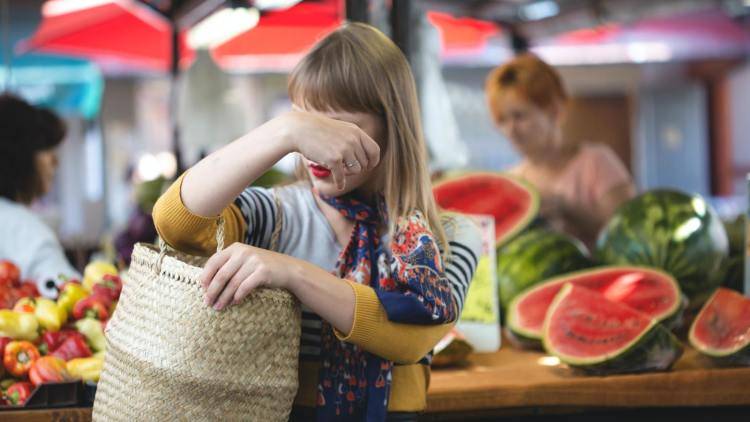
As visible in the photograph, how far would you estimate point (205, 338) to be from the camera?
1.28 meters

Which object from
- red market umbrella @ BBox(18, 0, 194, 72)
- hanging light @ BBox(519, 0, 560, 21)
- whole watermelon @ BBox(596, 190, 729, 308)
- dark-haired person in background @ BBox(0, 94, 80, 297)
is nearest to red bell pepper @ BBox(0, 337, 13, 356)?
dark-haired person in background @ BBox(0, 94, 80, 297)

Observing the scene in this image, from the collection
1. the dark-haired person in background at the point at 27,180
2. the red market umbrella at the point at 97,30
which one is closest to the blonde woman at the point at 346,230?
the dark-haired person in background at the point at 27,180

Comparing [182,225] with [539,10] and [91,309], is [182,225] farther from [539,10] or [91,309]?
[539,10]

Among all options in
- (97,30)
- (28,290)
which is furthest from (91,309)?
(97,30)

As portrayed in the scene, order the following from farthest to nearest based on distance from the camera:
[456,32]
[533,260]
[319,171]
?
[456,32], [533,260], [319,171]

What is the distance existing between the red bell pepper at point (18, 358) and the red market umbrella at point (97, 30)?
11.0 feet

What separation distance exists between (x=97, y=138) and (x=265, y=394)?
8.74 meters

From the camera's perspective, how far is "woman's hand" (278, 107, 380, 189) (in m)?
1.31

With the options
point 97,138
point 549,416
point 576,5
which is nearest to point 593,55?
point 97,138

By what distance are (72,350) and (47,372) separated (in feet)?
0.44

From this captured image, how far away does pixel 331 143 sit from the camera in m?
1.31

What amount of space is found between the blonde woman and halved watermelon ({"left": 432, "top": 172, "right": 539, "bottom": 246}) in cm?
128

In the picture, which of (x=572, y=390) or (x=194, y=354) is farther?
(x=572, y=390)

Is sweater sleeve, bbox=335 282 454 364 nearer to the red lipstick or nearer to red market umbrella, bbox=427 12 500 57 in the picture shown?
the red lipstick
